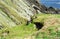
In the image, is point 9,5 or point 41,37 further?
point 9,5

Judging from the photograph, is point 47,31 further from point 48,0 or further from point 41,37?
point 48,0

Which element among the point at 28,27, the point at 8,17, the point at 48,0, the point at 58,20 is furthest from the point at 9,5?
the point at 48,0

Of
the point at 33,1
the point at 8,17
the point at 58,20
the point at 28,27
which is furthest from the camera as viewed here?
the point at 33,1

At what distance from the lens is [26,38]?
2222 centimetres

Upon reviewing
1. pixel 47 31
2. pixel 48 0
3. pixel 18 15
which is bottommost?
pixel 48 0

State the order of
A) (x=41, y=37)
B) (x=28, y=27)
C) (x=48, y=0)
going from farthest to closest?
(x=48, y=0) < (x=28, y=27) < (x=41, y=37)

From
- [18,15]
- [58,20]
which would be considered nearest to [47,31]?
[58,20]

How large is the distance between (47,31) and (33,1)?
334 ft

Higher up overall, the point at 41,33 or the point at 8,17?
the point at 41,33

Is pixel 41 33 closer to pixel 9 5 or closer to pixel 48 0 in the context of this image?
pixel 9 5

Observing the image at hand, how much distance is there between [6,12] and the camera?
77812mm

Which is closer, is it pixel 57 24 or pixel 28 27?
pixel 57 24

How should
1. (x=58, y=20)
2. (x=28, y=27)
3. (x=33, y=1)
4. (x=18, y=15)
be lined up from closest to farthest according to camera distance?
(x=58, y=20), (x=28, y=27), (x=18, y=15), (x=33, y=1)

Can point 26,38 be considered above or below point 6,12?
above
